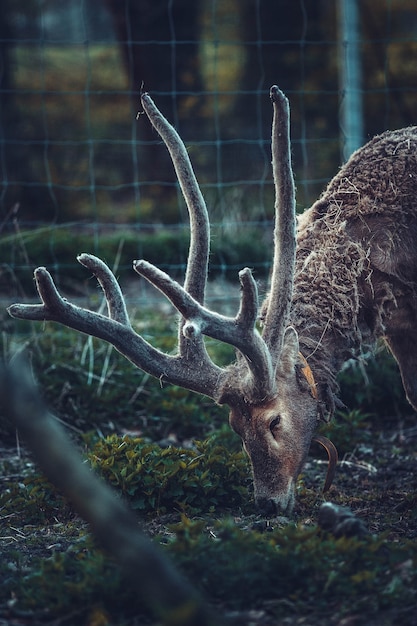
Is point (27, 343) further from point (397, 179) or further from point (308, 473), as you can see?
point (397, 179)

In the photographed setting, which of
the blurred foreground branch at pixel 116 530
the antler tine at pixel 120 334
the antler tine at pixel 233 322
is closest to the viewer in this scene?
the blurred foreground branch at pixel 116 530

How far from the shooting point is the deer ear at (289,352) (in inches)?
153

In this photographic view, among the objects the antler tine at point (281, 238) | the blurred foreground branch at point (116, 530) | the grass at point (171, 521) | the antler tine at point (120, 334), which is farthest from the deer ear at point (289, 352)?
the blurred foreground branch at point (116, 530)

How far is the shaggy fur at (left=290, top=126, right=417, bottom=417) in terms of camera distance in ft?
13.4

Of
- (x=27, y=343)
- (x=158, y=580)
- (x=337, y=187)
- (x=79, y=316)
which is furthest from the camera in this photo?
(x=27, y=343)

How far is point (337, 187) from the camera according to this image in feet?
14.7

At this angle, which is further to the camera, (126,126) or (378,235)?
(126,126)

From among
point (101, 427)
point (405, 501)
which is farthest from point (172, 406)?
point (405, 501)

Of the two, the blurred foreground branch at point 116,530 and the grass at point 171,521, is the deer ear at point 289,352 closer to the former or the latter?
the grass at point 171,521

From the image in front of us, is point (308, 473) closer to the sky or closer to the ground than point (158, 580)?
closer to the ground

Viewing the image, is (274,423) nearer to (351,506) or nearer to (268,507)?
(268,507)

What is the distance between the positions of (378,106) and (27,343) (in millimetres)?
6772

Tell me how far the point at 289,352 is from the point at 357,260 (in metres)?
0.61

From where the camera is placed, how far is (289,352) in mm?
3908
